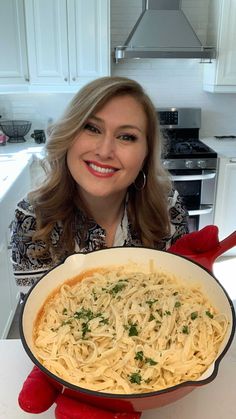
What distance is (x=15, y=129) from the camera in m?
3.14

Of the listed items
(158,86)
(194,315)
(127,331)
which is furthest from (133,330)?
(158,86)

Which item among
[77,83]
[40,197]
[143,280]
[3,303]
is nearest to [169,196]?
[40,197]

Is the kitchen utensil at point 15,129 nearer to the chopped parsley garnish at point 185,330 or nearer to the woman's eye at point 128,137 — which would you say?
Result: the woman's eye at point 128,137

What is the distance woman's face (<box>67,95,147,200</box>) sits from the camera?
1052 millimetres

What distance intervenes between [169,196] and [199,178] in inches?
62.3

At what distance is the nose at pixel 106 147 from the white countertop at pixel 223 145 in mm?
1978

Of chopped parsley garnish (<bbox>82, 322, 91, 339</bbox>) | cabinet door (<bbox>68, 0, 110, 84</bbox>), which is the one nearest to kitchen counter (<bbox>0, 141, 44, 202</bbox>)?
cabinet door (<bbox>68, 0, 110, 84</bbox>)

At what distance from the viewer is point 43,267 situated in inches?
45.8

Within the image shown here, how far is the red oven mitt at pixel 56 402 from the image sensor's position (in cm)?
51

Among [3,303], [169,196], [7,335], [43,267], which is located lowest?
[7,335]

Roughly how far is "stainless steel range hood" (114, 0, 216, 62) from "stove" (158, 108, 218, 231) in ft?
1.86

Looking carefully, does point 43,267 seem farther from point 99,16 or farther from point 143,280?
point 99,16

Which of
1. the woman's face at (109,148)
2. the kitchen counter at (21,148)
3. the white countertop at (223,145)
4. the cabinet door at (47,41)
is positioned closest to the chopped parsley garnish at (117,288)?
the woman's face at (109,148)

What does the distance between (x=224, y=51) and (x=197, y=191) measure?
1.12 m
